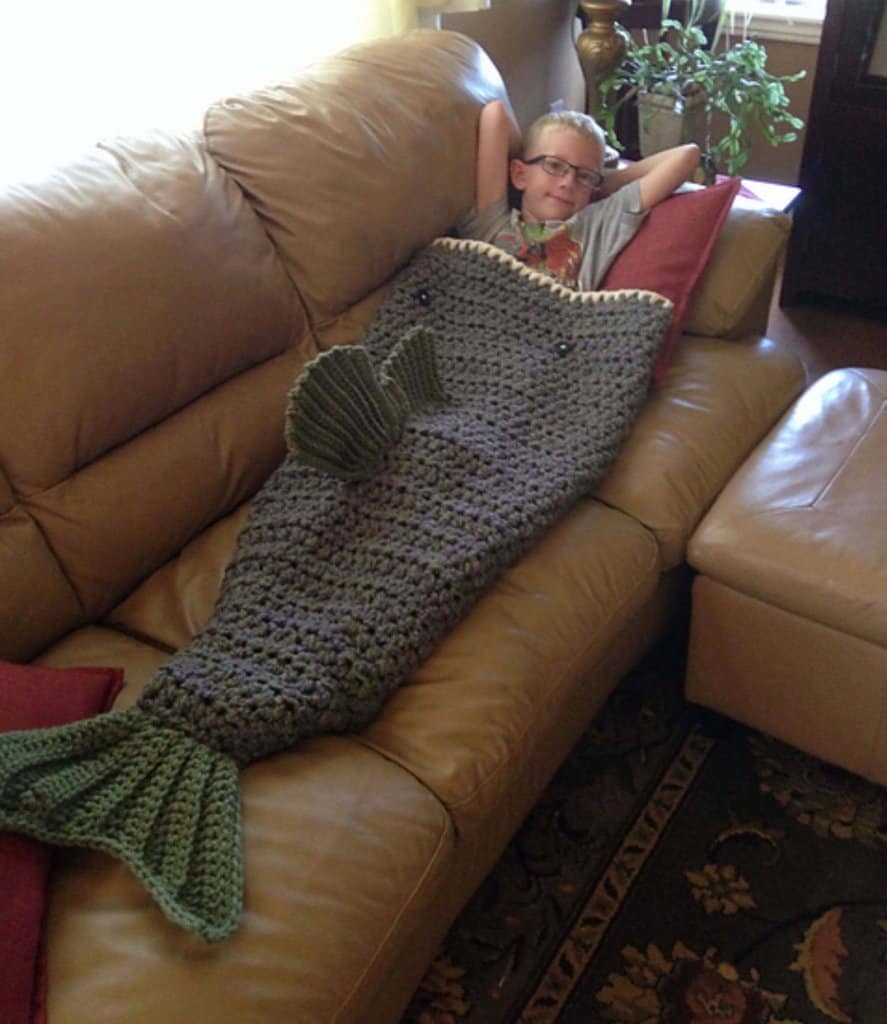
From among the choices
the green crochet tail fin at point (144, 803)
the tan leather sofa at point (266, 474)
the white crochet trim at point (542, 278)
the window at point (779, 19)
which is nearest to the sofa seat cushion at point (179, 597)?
the tan leather sofa at point (266, 474)

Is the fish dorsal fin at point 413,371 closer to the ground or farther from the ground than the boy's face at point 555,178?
closer to the ground

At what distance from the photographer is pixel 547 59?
2.97 metres

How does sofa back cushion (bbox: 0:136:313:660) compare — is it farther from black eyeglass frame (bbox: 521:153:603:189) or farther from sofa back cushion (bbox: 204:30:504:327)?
black eyeglass frame (bbox: 521:153:603:189)

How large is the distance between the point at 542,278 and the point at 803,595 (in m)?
0.75

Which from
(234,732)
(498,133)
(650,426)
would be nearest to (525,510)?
(650,426)

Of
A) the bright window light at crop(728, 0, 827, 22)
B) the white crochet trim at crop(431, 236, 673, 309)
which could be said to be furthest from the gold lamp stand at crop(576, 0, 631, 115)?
the white crochet trim at crop(431, 236, 673, 309)

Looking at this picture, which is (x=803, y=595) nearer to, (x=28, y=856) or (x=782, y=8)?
(x=28, y=856)

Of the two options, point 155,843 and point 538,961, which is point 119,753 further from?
point 538,961

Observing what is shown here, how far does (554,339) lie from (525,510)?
0.46 m

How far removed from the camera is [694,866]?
5.03ft

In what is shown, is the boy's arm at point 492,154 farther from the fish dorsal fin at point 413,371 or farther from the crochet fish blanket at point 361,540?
the fish dorsal fin at point 413,371

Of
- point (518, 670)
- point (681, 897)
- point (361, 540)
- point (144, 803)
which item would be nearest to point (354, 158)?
point (361, 540)

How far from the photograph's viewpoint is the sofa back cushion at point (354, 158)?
5.41ft

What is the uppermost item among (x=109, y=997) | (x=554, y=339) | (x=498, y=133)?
(x=498, y=133)
